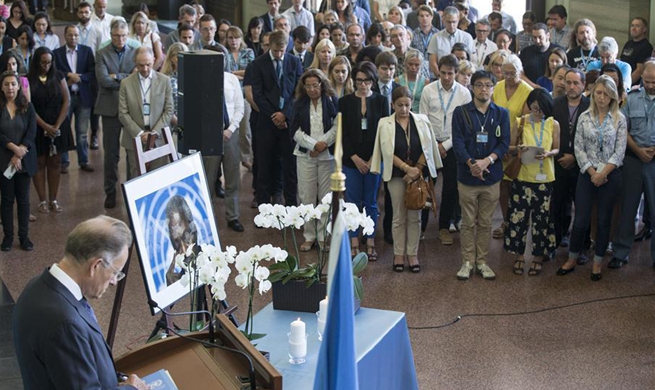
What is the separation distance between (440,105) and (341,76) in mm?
903

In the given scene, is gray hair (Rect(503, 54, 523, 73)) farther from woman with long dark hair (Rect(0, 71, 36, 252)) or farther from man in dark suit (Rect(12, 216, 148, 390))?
man in dark suit (Rect(12, 216, 148, 390))

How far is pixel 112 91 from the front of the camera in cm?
991

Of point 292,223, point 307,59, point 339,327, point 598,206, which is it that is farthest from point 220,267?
point 307,59

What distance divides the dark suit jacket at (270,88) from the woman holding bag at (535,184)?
2274mm

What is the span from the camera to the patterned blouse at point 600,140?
24.8 feet

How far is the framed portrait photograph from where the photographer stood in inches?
192

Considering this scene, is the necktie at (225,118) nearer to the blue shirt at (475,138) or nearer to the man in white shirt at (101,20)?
the blue shirt at (475,138)

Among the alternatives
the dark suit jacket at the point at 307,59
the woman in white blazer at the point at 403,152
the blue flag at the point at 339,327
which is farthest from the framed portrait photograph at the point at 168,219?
the dark suit jacket at the point at 307,59

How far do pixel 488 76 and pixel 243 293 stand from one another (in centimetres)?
251

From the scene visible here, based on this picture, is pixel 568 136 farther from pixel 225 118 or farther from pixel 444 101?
pixel 225 118

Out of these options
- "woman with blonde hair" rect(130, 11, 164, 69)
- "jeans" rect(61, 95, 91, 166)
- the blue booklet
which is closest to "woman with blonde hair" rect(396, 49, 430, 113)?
"woman with blonde hair" rect(130, 11, 164, 69)

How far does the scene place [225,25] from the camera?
11531 mm

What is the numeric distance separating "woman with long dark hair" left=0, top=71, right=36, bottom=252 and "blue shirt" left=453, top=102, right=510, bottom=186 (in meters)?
3.65

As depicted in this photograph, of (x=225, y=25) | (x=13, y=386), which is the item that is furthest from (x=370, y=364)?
(x=225, y=25)
